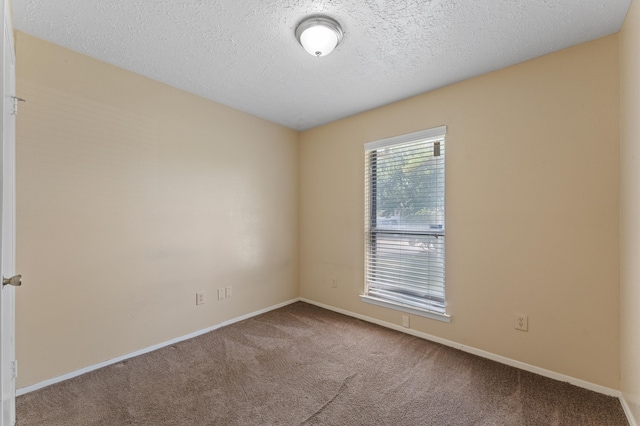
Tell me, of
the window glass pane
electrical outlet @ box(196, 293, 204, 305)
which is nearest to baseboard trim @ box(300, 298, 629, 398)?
the window glass pane

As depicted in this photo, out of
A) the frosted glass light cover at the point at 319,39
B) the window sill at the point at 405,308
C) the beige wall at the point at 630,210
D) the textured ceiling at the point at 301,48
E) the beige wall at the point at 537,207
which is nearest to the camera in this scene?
the beige wall at the point at 630,210

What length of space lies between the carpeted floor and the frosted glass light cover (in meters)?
2.35

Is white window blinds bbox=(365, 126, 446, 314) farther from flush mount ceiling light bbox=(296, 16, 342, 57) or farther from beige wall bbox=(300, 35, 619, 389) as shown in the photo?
flush mount ceiling light bbox=(296, 16, 342, 57)

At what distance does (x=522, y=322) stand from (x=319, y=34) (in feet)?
8.44

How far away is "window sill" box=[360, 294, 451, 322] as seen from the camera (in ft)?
8.47

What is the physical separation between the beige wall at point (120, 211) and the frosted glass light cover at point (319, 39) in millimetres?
1525

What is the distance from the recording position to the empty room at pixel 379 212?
1704 mm

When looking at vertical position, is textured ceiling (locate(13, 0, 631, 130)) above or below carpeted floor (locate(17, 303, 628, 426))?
above

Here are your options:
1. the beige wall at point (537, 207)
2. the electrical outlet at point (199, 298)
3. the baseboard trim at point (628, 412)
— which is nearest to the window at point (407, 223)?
the beige wall at point (537, 207)

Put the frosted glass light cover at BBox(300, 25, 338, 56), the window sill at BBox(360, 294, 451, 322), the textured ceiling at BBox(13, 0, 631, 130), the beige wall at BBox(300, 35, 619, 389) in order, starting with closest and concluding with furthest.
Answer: the textured ceiling at BBox(13, 0, 631, 130) → the frosted glass light cover at BBox(300, 25, 338, 56) → the beige wall at BBox(300, 35, 619, 389) → the window sill at BBox(360, 294, 451, 322)

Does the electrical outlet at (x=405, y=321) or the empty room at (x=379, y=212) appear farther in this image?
the electrical outlet at (x=405, y=321)

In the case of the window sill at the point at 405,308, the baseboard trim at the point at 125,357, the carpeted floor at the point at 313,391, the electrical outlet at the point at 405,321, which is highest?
the window sill at the point at 405,308

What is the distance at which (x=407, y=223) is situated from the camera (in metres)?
2.88

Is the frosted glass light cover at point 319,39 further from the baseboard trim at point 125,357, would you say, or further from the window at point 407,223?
the baseboard trim at point 125,357
